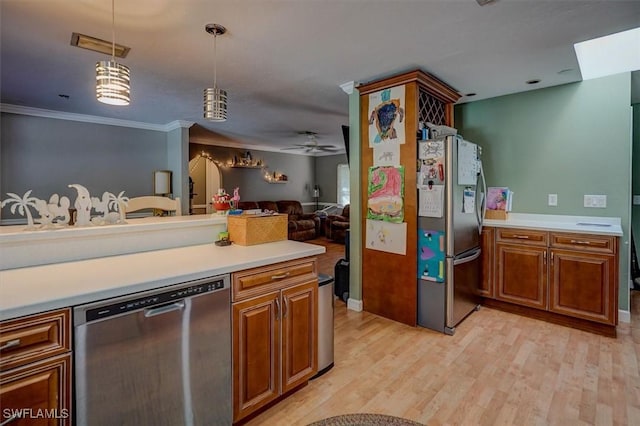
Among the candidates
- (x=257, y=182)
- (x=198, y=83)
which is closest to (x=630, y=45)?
(x=198, y=83)

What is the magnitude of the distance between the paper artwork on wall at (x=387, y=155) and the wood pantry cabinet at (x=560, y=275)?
132 centimetres

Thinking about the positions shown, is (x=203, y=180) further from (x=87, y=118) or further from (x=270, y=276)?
(x=270, y=276)

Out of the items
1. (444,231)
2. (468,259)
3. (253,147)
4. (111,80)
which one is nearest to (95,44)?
(111,80)

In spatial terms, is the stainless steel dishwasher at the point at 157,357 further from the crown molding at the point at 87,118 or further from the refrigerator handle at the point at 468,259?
the crown molding at the point at 87,118

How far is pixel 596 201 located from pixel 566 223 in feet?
1.14

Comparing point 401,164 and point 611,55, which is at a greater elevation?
point 611,55

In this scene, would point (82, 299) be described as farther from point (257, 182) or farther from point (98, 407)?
point (257, 182)

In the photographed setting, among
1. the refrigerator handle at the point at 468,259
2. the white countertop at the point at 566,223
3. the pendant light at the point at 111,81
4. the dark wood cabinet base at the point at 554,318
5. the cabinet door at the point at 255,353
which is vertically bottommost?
the dark wood cabinet base at the point at 554,318

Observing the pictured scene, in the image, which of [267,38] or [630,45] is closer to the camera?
[267,38]

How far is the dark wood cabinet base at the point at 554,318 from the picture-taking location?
275cm

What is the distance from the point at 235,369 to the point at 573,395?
6.70ft

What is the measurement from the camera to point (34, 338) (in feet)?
3.54

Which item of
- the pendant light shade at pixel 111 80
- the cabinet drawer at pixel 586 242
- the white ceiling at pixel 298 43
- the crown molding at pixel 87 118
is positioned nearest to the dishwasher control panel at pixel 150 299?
the pendant light shade at pixel 111 80

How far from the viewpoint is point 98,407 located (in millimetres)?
1224
